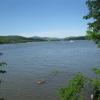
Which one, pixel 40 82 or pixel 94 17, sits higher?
pixel 94 17

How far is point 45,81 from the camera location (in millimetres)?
39000

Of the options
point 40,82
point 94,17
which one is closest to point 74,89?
point 94,17

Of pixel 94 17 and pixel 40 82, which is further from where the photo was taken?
pixel 40 82

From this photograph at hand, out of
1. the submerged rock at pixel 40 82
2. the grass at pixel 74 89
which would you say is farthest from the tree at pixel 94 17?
the submerged rock at pixel 40 82

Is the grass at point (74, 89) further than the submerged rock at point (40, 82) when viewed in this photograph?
No

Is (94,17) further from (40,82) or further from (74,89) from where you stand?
(40,82)

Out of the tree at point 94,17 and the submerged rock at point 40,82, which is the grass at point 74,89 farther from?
the submerged rock at point 40,82

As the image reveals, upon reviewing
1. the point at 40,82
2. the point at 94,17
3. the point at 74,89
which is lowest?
the point at 40,82

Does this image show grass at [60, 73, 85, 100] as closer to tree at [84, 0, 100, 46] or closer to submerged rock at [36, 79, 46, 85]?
tree at [84, 0, 100, 46]

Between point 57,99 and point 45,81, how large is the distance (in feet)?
32.8

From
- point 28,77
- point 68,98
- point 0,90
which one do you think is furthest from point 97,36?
point 28,77

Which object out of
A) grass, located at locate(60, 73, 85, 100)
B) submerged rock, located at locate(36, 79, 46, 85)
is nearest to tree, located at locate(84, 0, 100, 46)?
grass, located at locate(60, 73, 85, 100)

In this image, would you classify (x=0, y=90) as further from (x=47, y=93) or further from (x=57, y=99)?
(x=57, y=99)

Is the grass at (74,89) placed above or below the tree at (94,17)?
below
